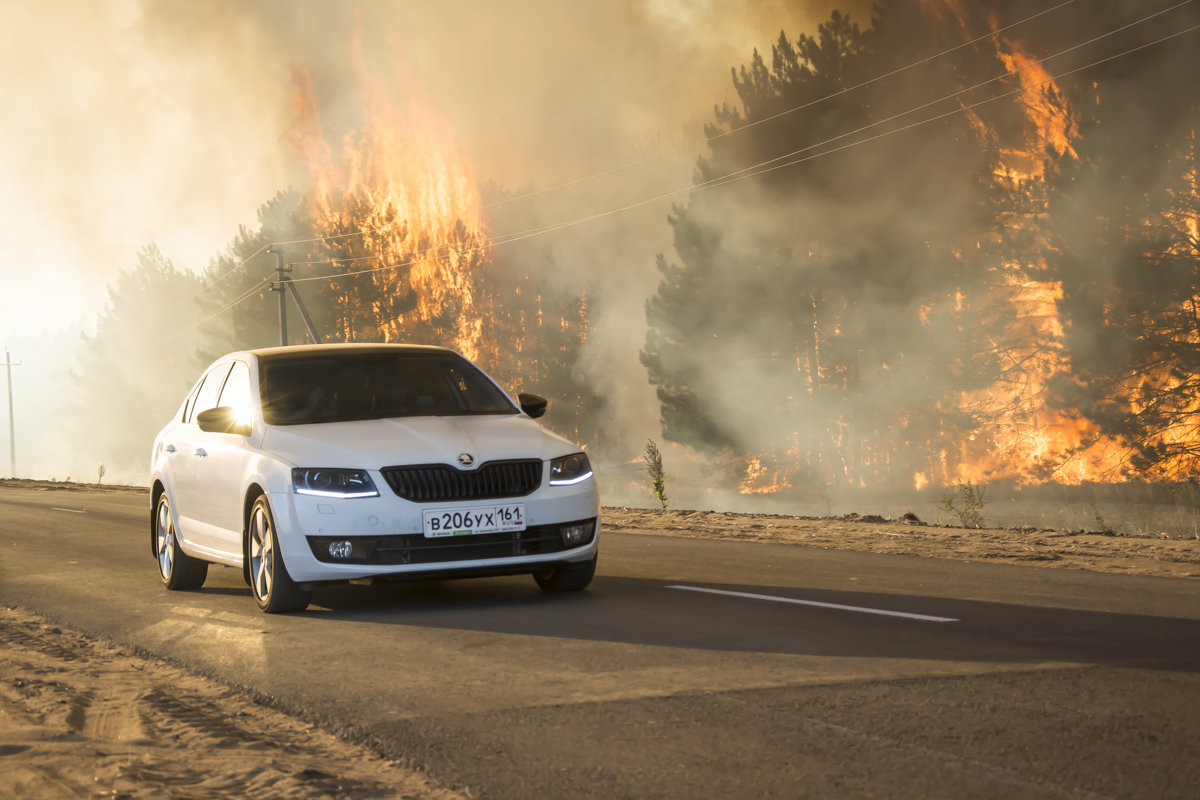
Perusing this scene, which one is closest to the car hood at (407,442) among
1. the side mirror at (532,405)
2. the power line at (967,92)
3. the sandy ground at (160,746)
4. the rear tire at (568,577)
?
the side mirror at (532,405)

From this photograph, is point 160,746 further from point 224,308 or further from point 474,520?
point 224,308

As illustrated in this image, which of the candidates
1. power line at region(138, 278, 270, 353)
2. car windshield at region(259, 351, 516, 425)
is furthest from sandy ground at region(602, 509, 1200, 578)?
power line at region(138, 278, 270, 353)

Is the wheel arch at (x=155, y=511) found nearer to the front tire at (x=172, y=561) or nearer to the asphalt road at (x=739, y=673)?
the front tire at (x=172, y=561)

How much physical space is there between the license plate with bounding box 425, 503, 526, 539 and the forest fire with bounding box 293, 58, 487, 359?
5817cm

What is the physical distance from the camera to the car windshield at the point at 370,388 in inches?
348

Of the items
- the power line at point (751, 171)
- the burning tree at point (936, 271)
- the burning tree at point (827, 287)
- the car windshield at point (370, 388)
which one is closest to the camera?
the car windshield at point (370, 388)

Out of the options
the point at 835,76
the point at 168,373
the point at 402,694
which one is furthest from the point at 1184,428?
the point at 168,373

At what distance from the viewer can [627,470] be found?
5809 centimetres

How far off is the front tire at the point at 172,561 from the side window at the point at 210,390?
2.53 feet

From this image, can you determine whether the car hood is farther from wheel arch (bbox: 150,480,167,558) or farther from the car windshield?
wheel arch (bbox: 150,480,167,558)

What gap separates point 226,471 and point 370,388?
1132 millimetres

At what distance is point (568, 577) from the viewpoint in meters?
8.74

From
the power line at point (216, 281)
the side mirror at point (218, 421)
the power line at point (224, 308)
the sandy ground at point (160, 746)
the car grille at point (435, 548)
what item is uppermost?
the power line at point (216, 281)

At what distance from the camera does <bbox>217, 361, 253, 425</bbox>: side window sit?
8938 mm
